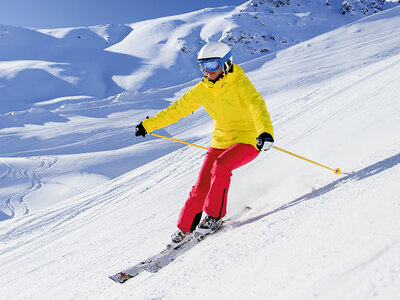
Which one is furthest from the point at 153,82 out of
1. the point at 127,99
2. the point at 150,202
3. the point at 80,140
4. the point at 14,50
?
the point at 150,202

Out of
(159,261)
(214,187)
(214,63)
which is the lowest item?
(159,261)

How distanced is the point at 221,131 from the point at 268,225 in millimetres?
1231

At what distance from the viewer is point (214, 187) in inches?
116

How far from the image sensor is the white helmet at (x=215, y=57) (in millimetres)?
3168

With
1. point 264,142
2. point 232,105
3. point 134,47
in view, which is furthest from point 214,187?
point 134,47

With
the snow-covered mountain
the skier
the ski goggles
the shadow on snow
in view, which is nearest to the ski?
the skier

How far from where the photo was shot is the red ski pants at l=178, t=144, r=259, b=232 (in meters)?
2.96

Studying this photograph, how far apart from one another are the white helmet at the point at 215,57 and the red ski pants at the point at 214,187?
29.0 inches

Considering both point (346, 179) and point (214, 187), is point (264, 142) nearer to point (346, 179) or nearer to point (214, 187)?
point (214, 187)

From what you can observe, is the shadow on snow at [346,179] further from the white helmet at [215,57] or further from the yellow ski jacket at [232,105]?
the white helmet at [215,57]

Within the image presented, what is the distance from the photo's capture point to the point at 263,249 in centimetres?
209

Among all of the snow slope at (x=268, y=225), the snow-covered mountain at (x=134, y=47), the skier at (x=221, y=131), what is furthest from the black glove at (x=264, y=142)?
the snow-covered mountain at (x=134, y=47)

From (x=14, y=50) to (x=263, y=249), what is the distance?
227 ft

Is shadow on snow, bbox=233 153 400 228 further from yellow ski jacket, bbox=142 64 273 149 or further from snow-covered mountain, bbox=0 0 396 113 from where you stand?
snow-covered mountain, bbox=0 0 396 113
